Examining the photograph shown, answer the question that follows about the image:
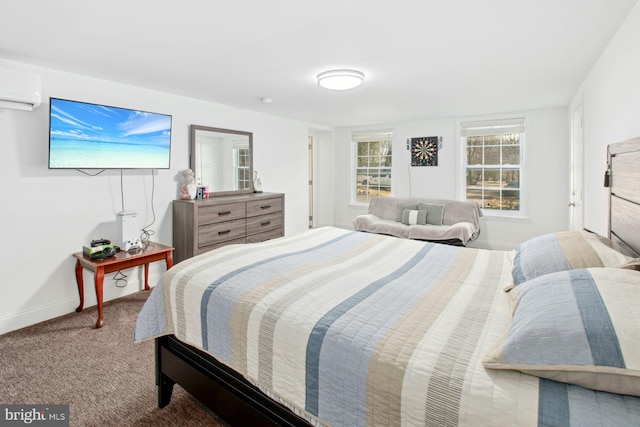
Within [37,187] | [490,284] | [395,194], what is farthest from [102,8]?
[395,194]

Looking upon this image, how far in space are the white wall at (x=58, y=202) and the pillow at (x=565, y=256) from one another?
130 inches

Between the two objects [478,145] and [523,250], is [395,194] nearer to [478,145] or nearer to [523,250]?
[478,145]

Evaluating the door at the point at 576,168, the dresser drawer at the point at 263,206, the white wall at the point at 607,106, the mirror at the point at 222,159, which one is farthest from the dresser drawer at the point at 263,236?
the door at the point at 576,168

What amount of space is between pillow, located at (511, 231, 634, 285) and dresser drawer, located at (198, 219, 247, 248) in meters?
3.09

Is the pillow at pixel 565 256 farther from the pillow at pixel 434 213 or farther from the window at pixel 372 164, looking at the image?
the window at pixel 372 164

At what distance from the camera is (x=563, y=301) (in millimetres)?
1104

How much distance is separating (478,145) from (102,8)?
5.29 m

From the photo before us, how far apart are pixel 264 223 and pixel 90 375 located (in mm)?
2711

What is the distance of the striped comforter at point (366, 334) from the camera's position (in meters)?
0.94

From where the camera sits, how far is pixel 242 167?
4.88 metres

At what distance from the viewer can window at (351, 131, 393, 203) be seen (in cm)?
652

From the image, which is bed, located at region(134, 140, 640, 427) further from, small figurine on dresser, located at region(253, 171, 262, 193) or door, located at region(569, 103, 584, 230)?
small figurine on dresser, located at region(253, 171, 262, 193)

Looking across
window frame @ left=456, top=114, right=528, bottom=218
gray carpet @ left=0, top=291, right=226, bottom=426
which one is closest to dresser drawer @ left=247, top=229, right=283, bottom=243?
gray carpet @ left=0, top=291, right=226, bottom=426

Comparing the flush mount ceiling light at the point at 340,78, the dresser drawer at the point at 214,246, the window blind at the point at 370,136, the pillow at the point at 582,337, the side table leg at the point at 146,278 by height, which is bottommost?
the side table leg at the point at 146,278
